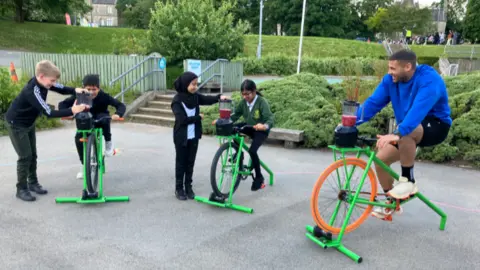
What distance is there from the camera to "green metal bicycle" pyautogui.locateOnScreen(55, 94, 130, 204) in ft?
15.1

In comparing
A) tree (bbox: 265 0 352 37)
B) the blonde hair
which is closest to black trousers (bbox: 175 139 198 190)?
the blonde hair

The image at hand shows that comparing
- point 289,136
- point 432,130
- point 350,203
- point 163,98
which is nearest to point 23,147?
point 350,203

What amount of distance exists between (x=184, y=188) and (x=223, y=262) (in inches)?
79.4

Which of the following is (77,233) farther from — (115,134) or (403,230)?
(115,134)

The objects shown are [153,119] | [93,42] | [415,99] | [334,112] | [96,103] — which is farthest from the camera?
[93,42]

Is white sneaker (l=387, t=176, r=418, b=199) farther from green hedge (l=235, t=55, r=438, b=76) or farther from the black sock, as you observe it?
green hedge (l=235, t=55, r=438, b=76)

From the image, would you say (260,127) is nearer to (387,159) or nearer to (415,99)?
(387,159)

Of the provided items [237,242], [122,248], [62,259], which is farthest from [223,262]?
[62,259]

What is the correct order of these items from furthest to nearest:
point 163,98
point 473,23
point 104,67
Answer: point 473,23
point 104,67
point 163,98

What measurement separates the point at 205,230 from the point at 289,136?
4309 mm

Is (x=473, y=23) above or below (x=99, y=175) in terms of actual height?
above

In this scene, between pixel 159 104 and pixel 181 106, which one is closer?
pixel 181 106

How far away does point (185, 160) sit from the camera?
194 inches

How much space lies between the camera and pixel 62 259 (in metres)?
3.43
